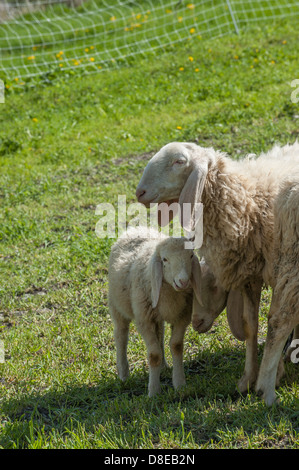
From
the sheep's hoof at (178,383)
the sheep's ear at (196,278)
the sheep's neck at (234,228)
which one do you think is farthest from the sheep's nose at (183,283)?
the sheep's hoof at (178,383)

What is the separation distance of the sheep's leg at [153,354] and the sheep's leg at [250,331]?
513mm

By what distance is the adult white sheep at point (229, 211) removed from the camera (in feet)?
13.8

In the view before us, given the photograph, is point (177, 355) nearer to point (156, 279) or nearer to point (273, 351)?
point (156, 279)

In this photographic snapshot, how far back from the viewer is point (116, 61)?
12242 mm

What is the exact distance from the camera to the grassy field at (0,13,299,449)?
366 cm

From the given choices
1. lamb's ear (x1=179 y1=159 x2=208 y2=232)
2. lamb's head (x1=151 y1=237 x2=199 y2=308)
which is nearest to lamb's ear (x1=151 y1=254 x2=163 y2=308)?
lamb's head (x1=151 y1=237 x2=199 y2=308)

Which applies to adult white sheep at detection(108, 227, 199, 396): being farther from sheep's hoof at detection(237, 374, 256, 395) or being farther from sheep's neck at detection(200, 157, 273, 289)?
sheep's hoof at detection(237, 374, 256, 395)

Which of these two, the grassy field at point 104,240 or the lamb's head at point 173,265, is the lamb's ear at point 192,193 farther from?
the grassy field at point 104,240

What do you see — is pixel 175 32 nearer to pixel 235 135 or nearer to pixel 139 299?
pixel 235 135

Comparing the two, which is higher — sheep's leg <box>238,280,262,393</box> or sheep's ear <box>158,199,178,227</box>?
sheep's ear <box>158,199,178,227</box>

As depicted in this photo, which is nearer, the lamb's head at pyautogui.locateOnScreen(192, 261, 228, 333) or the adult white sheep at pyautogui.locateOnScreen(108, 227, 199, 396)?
the adult white sheep at pyautogui.locateOnScreen(108, 227, 199, 396)

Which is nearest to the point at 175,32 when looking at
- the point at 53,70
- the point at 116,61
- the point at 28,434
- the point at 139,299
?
the point at 116,61

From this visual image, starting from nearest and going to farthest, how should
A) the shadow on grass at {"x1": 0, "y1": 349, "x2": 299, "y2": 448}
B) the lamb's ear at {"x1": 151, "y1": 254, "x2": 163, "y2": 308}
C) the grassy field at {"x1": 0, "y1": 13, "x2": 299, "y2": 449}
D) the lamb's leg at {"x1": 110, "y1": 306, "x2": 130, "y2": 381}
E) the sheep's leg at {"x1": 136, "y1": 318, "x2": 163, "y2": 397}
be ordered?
the shadow on grass at {"x1": 0, "y1": 349, "x2": 299, "y2": 448} → the grassy field at {"x1": 0, "y1": 13, "x2": 299, "y2": 449} → the lamb's ear at {"x1": 151, "y1": 254, "x2": 163, "y2": 308} → the sheep's leg at {"x1": 136, "y1": 318, "x2": 163, "y2": 397} → the lamb's leg at {"x1": 110, "y1": 306, "x2": 130, "y2": 381}

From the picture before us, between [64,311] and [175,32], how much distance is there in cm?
882
